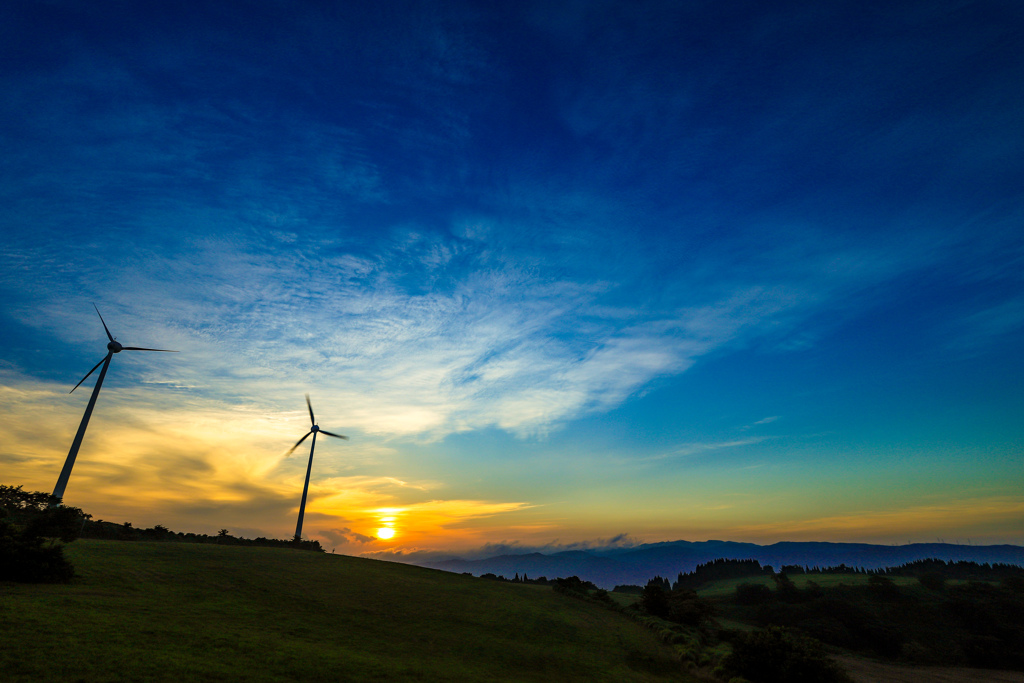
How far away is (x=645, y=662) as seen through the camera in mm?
39188

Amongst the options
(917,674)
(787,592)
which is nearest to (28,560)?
(917,674)

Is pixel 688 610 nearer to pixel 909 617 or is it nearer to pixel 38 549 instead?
pixel 38 549

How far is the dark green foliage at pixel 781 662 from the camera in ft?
117

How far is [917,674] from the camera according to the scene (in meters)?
54.6

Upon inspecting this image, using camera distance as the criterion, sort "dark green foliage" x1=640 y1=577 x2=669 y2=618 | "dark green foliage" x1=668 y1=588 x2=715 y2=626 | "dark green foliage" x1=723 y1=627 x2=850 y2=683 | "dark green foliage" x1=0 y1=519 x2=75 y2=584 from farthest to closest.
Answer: "dark green foliage" x1=640 y1=577 x2=669 y2=618 → "dark green foliage" x1=668 y1=588 x2=715 y2=626 → "dark green foliage" x1=723 y1=627 x2=850 y2=683 → "dark green foliage" x1=0 y1=519 x2=75 y2=584

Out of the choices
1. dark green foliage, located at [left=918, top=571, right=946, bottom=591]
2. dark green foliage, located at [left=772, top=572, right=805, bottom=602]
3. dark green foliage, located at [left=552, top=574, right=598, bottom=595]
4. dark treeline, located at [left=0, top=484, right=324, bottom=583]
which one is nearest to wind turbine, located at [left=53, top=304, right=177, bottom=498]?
dark treeline, located at [left=0, top=484, right=324, bottom=583]

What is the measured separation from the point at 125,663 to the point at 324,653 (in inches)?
390

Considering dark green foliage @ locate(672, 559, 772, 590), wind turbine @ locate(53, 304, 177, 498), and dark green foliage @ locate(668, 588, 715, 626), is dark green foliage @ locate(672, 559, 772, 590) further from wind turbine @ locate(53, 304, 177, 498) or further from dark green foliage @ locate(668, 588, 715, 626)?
wind turbine @ locate(53, 304, 177, 498)

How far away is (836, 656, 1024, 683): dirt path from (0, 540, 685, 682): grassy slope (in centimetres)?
2428

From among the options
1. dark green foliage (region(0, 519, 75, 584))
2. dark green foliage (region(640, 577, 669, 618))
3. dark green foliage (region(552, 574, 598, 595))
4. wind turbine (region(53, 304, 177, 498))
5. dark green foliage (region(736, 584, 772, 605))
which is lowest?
dark green foliage (region(736, 584, 772, 605))

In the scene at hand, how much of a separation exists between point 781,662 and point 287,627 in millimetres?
38053

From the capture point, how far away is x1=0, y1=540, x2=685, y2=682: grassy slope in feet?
62.4

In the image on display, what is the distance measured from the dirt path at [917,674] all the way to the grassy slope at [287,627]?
24283 mm

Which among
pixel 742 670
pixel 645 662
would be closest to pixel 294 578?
pixel 645 662
